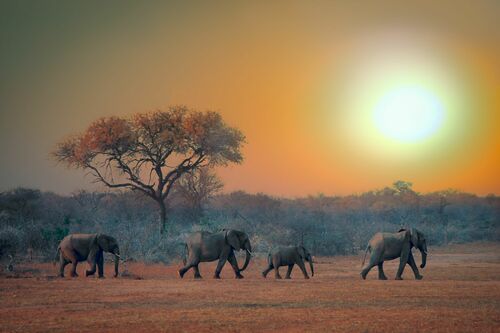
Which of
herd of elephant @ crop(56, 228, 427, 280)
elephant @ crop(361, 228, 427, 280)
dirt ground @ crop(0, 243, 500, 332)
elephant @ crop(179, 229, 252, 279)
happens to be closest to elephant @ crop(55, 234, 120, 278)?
herd of elephant @ crop(56, 228, 427, 280)

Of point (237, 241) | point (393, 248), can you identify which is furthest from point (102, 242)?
point (393, 248)

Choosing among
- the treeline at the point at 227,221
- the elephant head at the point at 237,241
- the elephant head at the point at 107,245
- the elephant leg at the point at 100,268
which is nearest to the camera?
the elephant leg at the point at 100,268

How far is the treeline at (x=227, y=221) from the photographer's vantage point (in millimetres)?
34281

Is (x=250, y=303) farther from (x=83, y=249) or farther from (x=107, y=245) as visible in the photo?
(x=83, y=249)

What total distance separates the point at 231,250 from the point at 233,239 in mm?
356

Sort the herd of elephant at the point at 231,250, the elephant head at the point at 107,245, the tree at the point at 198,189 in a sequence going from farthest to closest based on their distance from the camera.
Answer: the tree at the point at 198,189 < the elephant head at the point at 107,245 < the herd of elephant at the point at 231,250

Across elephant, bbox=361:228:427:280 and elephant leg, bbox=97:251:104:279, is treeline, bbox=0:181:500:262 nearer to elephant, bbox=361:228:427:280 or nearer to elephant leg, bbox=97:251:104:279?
elephant leg, bbox=97:251:104:279

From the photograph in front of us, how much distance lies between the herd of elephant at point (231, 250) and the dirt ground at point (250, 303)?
0.63 meters

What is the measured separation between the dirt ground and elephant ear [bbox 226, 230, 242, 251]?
1.07 meters

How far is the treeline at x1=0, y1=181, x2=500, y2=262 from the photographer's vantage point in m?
34.3

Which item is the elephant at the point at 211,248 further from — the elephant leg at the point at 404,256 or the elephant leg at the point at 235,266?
the elephant leg at the point at 404,256

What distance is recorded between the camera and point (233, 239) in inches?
1040

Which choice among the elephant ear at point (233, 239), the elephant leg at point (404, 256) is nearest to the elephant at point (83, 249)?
the elephant ear at point (233, 239)

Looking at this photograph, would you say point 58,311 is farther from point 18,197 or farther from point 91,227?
point 18,197
